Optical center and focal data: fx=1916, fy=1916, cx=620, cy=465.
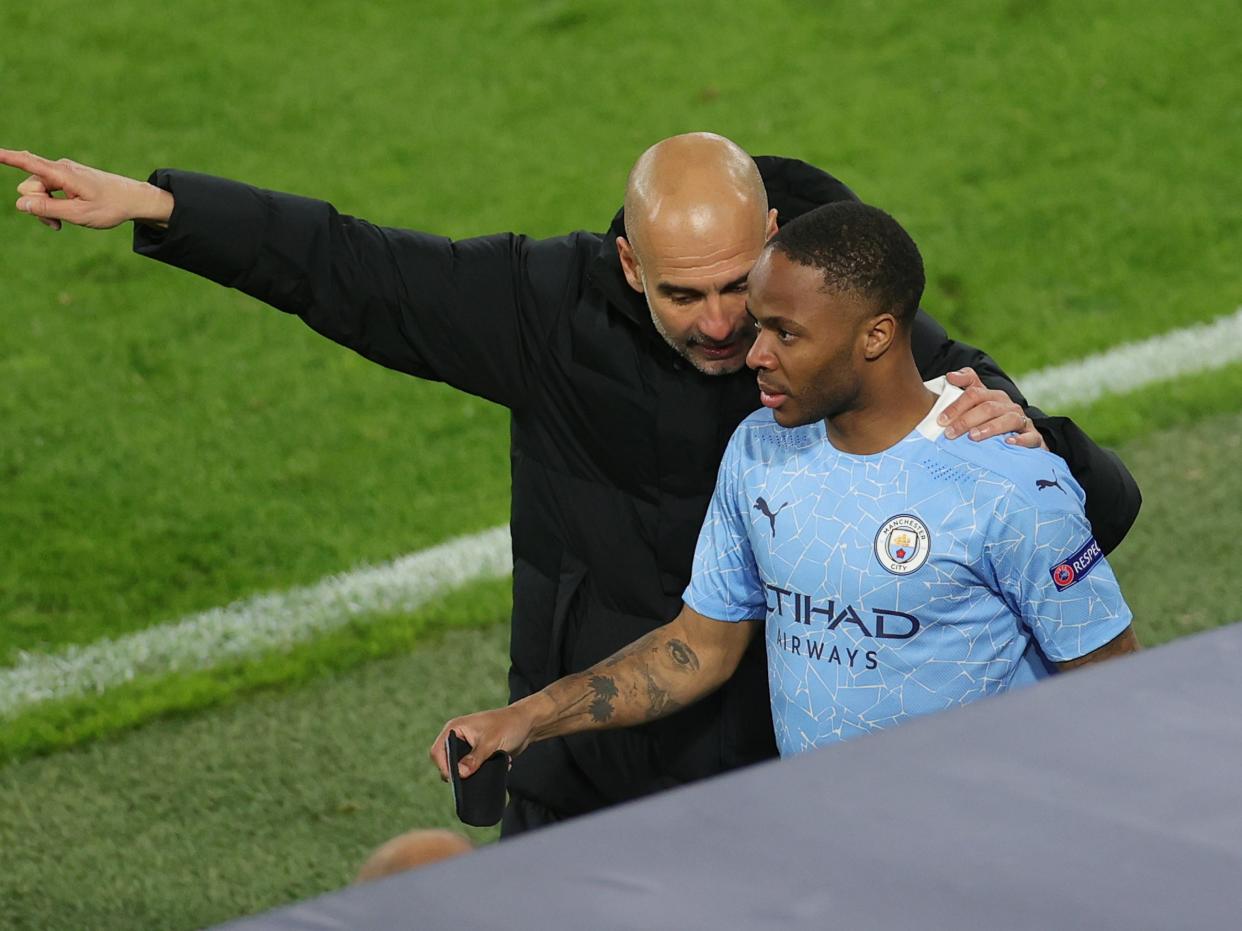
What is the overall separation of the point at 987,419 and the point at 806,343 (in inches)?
11.0

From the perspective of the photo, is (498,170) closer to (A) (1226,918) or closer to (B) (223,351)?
(B) (223,351)

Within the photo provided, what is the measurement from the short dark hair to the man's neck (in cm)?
9

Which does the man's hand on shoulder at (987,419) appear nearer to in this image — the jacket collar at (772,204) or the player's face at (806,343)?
the player's face at (806,343)

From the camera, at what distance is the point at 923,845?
1.62 m

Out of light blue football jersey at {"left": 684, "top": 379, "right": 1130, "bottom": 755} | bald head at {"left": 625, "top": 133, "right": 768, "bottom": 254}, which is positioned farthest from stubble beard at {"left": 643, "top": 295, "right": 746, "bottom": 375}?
light blue football jersey at {"left": 684, "top": 379, "right": 1130, "bottom": 755}

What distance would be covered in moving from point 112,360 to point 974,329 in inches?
116

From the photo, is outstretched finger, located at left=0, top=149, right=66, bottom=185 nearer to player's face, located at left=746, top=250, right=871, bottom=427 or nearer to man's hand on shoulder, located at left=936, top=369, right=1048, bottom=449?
player's face, located at left=746, top=250, right=871, bottom=427

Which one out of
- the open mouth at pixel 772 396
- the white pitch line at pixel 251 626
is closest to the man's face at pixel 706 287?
the open mouth at pixel 772 396

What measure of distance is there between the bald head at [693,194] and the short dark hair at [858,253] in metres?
0.34

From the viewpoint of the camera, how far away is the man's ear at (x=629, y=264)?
3.15 metres

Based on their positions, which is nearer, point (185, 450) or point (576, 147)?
point (185, 450)

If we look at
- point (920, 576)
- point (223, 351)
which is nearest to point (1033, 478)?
point (920, 576)

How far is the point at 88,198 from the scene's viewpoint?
3152 mm

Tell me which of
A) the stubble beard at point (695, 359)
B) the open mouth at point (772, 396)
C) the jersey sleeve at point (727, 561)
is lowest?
the jersey sleeve at point (727, 561)
